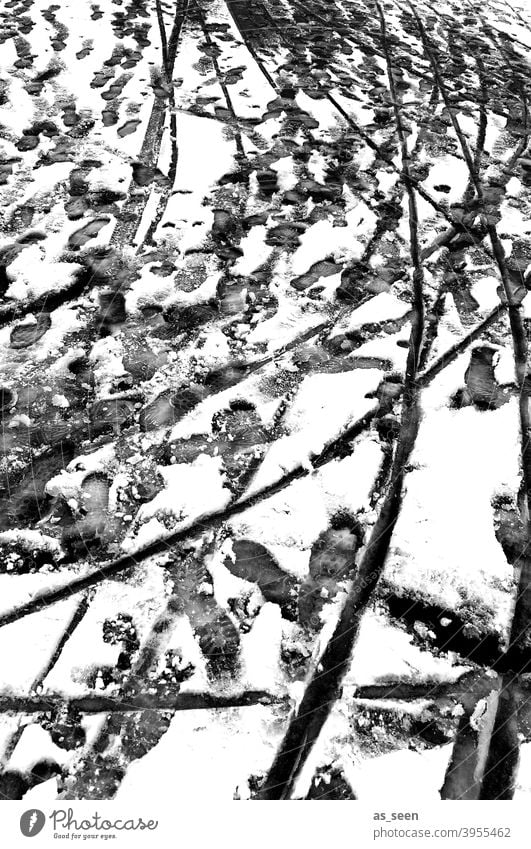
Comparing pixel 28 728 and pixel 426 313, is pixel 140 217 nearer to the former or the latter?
pixel 426 313

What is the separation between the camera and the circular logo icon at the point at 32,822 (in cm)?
87

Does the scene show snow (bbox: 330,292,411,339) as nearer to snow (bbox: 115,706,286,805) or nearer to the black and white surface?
the black and white surface

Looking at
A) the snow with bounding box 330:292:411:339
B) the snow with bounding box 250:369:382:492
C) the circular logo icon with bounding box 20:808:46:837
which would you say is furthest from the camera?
the snow with bounding box 330:292:411:339

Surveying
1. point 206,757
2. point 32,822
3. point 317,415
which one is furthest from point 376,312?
point 32,822

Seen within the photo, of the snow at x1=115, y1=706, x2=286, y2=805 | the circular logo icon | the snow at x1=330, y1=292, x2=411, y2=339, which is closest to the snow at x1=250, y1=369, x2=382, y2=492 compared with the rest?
the snow at x1=330, y1=292, x2=411, y2=339

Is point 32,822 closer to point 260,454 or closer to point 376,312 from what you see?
point 260,454

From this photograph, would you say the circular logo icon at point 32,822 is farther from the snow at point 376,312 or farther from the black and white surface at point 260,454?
the snow at point 376,312

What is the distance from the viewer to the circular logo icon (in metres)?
0.87

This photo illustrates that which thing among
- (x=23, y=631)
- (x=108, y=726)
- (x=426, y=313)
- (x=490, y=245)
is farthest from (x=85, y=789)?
(x=490, y=245)

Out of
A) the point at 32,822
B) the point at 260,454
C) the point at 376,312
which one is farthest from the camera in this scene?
the point at 376,312

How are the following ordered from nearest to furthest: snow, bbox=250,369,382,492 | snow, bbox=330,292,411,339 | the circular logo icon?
the circular logo icon, snow, bbox=250,369,382,492, snow, bbox=330,292,411,339

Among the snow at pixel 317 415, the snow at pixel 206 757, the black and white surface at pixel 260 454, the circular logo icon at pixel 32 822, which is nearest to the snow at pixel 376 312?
the black and white surface at pixel 260 454

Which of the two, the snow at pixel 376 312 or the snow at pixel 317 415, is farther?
the snow at pixel 376 312

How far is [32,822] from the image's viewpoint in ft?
2.86
